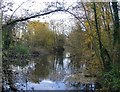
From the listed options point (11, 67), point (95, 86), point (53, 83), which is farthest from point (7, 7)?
point (53, 83)

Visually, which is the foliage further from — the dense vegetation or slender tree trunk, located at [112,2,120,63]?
slender tree trunk, located at [112,2,120,63]

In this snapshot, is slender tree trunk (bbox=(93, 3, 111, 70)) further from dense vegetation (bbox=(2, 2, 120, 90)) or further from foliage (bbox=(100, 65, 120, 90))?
foliage (bbox=(100, 65, 120, 90))

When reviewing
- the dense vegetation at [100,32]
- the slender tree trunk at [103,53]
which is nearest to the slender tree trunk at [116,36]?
the dense vegetation at [100,32]

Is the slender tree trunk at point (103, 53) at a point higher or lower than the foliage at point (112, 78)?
higher


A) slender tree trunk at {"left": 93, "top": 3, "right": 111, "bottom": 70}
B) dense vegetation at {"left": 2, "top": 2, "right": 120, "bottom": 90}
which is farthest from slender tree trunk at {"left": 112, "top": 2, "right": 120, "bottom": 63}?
slender tree trunk at {"left": 93, "top": 3, "right": 111, "bottom": 70}

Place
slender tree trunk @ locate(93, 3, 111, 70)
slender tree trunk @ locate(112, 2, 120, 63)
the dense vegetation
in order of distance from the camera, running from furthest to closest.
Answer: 1. slender tree trunk @ locate(93, 3, 111, 70)
2. slender tree trunk @ locate(112, 2, 120, 63)
3. the dense vegetation

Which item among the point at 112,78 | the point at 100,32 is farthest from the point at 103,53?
the point at 112,78

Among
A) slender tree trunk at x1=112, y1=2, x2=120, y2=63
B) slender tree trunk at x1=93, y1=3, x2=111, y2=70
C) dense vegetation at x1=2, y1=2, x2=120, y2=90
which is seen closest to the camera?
dense vegetation at x1=2, y1=2, x2=120, y2=90

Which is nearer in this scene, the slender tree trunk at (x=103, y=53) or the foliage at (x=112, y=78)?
the foliage at (x=112, y=78)

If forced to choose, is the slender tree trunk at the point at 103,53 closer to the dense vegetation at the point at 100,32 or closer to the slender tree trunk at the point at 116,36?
the dense vegetation at the point at 100,32

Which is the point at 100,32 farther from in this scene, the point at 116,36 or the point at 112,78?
the point at 112,78

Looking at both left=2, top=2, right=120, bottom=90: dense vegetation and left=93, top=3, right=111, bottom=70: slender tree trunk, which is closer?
left=2, top=2, right=120, bottom=90: dense vegetation

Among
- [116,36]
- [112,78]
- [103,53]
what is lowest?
[112,78]

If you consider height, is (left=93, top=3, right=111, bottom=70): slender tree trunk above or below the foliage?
above
